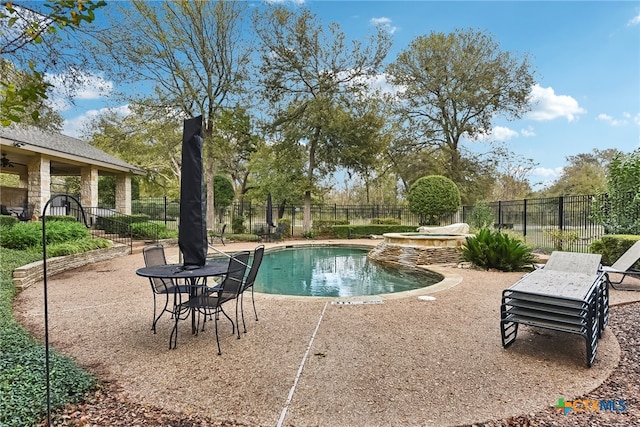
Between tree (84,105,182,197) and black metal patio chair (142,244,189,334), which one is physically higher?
tree (84,105,182,197)

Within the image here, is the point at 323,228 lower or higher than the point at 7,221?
lower

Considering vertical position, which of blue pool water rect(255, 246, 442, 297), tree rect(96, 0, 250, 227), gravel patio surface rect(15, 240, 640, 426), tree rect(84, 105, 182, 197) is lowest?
blue pool water rect(255, 246, 442, 297)

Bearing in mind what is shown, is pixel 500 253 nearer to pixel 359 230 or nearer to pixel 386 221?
pixel 359 230

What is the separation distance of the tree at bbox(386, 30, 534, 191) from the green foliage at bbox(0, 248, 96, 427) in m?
22.7

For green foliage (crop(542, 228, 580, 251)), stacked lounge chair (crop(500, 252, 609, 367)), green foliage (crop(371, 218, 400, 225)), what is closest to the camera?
stacked lounge chair (crop(500, 252, 609, 367))

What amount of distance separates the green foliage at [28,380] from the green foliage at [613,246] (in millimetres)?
9243

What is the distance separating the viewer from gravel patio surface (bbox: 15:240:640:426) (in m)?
2.50

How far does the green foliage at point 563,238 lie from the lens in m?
9.80

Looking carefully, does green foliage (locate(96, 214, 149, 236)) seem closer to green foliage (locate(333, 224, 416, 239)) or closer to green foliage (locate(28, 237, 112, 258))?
green foliage (locate(28, 237, 112, 258))

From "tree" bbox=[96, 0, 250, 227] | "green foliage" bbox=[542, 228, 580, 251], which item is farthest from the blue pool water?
"tree" bbox=[96, 0, 250, 227]

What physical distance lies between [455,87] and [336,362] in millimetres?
22462

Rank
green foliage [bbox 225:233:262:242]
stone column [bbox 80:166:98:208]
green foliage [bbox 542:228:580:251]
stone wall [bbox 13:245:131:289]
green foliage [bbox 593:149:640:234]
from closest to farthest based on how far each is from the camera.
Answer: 1. stone wall [bbox 13:245:131:289]
2. green foliage [bbox 593:149:640:234]
3. green foliage [bbox 542:228:580:251]
4. stone column [bbox 80:166:98:208]
5. green foliage [bbox 225:233:262:242]

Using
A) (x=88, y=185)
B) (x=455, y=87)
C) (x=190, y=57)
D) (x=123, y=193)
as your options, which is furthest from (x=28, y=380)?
(x=455, y=87)

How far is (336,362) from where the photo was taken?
3.23 m
